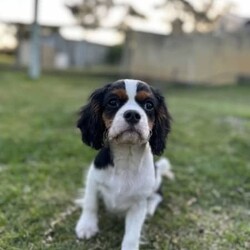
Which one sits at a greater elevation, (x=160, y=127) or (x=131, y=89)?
(x=131, y=89)

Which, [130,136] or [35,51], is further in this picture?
[35,51]

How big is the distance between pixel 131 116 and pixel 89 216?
1.00 m

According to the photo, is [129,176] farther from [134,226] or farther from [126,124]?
[126,124]

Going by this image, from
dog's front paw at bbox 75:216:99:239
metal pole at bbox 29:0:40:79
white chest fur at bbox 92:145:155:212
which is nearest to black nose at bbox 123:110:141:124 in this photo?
white chest fur at bbox 92:145:155:212

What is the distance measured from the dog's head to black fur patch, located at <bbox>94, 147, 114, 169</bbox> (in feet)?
0.31

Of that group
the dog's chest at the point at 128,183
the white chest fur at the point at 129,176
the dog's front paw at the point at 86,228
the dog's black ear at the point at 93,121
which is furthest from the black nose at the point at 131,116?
the dog's front paw at the point at 86,228

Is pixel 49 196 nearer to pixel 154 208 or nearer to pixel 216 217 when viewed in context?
pixel 154 208

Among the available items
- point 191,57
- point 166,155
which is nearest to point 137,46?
point 191,57

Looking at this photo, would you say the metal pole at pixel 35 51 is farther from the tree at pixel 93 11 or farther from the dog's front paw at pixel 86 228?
the dog's front paw at pixel 86 228

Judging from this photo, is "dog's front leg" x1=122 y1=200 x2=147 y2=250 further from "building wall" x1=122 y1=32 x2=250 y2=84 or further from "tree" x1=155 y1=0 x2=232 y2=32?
"tree" x1=155 y1=0 x2=232 y2=32

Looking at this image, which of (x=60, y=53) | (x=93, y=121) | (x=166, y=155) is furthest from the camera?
(x=60, y=53)

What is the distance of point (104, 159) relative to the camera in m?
2.97

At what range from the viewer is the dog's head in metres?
2.55

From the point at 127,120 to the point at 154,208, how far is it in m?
1.26
